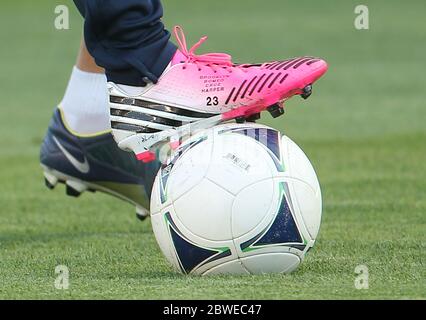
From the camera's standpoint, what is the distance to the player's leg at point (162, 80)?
12.9 ft

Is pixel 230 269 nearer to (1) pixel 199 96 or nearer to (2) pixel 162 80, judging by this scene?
(1) pixel 199 96

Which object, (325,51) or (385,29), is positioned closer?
(325,51)

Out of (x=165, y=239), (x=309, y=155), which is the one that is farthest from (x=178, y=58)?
(x=309, y=155)

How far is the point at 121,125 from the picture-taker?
13.2 feet

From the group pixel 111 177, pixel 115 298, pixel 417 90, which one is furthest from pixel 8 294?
pixel 417 90

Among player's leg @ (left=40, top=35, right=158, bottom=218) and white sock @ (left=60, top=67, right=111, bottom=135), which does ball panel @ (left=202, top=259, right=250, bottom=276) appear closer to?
player's leg @ (left=40, top=35, right=158, bottom=218)

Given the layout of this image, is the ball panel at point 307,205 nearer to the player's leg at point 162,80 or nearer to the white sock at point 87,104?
the player's leg at point 162,80

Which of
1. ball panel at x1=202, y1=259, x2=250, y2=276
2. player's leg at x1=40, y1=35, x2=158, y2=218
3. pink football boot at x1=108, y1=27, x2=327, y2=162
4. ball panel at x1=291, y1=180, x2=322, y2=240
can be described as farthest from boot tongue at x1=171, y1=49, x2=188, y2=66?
player's leg at x1=40, y1=35, x2=158, y2=218

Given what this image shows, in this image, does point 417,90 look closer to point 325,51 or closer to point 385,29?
point 325,51

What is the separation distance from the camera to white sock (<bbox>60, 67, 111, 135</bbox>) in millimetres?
5008

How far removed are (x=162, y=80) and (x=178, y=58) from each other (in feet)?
0.37

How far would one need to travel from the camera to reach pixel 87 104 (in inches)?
198
